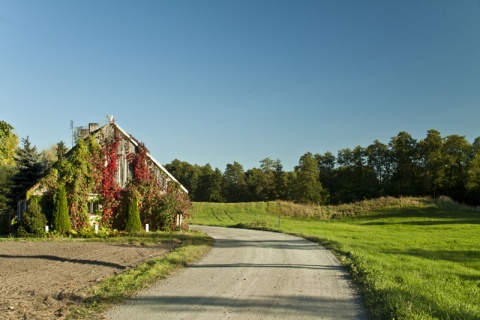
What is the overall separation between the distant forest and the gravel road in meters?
60.1

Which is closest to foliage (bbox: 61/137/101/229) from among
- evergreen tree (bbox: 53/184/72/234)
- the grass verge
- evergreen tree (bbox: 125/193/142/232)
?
evergreen tree (bbox: 53/184/72/234)

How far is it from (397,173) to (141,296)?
258 ft

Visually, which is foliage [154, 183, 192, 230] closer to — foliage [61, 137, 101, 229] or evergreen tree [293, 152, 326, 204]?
foliage [61, 137, 101, 229]

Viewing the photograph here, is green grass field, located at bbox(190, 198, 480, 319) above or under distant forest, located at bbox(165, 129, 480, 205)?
under

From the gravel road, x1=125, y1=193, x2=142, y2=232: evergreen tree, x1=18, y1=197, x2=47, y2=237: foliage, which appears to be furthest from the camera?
x1=125, y1=193, x2=142, y2=232: evergreen tree

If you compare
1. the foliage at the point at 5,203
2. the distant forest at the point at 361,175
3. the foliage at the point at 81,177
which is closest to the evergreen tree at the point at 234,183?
the distant forest at the point at 361,175

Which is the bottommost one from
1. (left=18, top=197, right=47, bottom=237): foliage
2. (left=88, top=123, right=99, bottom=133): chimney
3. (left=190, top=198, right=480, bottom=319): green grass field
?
(left=190, top=198, right=480, bottom=319): green grass field

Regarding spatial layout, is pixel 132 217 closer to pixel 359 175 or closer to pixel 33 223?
pixel 33 223

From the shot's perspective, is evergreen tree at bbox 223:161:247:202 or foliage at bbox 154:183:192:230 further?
evergreen tree at bbox 223:161:247:202

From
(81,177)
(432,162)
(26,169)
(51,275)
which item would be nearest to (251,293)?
(51,275)

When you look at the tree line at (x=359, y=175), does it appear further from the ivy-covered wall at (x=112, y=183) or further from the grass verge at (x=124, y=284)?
the grass verge at (x=124, y=284)

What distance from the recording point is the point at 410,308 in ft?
22.5

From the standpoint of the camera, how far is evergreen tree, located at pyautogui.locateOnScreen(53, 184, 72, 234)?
2555 cm

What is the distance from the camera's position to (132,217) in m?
28.0
